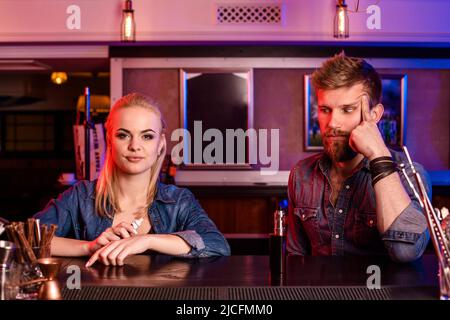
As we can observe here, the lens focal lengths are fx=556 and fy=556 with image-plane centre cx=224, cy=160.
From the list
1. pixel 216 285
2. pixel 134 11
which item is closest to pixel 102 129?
pixel 134 11

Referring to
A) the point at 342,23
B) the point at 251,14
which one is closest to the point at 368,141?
the point at 342,23

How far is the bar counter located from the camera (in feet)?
4.06

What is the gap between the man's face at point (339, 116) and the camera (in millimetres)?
1994

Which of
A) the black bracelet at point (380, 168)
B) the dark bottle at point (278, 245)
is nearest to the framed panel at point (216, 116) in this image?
the black bracelet at point (380, 168)

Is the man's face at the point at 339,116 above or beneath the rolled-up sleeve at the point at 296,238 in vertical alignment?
above

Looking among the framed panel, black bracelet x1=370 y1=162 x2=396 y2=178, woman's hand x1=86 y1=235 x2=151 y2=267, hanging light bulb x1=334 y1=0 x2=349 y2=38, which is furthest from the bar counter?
the framed panel

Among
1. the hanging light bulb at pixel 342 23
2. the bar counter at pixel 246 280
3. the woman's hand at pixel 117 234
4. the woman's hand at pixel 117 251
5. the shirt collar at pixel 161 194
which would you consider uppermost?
the hanging light bulb at pixel 342 23

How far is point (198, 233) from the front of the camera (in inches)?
73.5

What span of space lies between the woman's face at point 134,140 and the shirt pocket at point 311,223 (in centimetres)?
61

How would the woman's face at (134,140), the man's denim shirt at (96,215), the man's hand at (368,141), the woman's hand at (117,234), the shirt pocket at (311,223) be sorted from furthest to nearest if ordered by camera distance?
the shirt pocket at (311,223), the man's denim shirt at (96,215), the woman's face at (134,140), the man's hand at (368,141), the woman's hand at (117,234)

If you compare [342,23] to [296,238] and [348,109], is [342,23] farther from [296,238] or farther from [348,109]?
[296,238]

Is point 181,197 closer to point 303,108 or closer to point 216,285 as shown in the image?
point 216,285

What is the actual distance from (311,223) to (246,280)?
812 mm

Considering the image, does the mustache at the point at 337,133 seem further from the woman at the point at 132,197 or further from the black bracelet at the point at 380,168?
the woman at the point at 132,197
